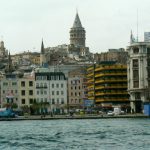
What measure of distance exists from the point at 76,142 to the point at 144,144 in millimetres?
8171

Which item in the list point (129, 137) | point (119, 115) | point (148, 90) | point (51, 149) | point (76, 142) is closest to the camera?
point (51, 149)

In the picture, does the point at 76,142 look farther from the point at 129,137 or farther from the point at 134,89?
the point at 134,89

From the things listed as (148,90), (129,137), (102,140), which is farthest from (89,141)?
(148,90)

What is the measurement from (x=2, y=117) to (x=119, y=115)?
29.5m

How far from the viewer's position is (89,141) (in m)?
78.7

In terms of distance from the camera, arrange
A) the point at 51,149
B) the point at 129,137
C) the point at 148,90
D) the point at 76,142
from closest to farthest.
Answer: the point at 51,149
the point at 76,142
the point at 129,137
the point at 148,90

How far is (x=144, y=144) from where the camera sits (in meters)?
72.9

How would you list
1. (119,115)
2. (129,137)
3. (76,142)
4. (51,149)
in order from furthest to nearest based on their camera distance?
1. (119,115)
2. (129,137)
3. (76,142)
4. (51,149)

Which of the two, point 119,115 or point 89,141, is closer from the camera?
point 89,141

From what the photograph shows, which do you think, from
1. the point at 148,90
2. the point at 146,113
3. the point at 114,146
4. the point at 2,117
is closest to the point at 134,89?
the point at 148,90

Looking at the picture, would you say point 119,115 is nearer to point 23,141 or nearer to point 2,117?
point 2,117

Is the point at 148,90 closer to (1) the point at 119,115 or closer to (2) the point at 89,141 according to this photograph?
(1) the point at 119,115

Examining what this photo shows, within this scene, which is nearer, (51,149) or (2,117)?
(51,149)

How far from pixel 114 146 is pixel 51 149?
20.5 feet
